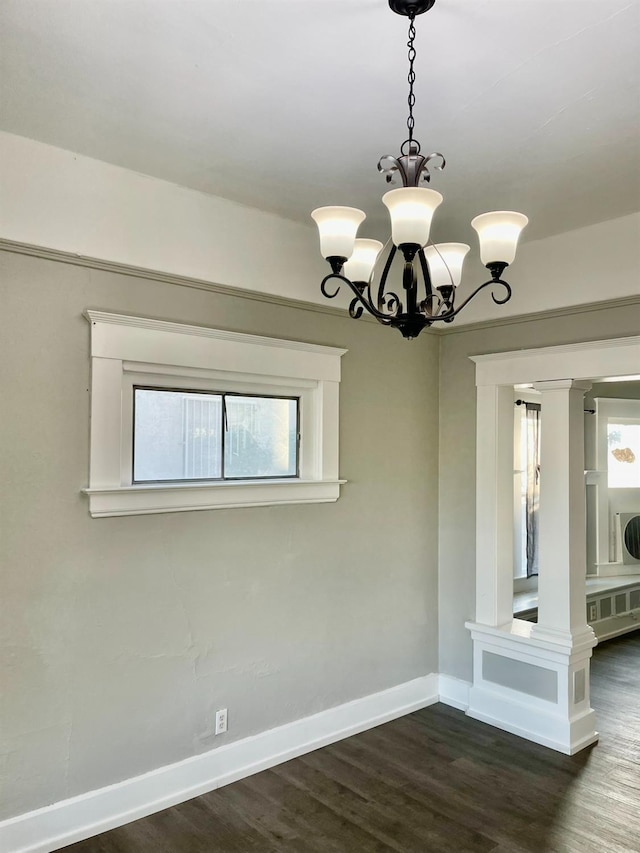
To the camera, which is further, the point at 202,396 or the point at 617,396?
the point at 617,396

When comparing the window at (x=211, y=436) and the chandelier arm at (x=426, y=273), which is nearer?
the chandelier arm at (x=426, y=273)

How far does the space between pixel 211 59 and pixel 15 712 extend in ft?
8.11

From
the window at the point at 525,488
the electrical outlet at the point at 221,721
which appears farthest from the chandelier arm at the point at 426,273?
the window at the point at 525,488

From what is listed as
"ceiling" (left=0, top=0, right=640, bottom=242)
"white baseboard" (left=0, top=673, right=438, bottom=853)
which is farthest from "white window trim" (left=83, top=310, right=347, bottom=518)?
"white baseboard" (left=0, top=673, right=438, bottom=853)

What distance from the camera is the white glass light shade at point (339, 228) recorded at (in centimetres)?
179

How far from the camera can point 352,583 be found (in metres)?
3.58

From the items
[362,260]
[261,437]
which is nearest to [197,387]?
[261,437]

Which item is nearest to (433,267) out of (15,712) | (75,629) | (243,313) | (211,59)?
(211,59)

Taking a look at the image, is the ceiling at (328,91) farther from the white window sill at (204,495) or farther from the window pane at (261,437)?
the white window sill at (204,495)

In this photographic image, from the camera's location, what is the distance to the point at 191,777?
286cm

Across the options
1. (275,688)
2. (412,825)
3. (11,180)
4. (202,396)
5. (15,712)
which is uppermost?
(11,180)

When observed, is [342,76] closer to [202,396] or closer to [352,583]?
[202,396]

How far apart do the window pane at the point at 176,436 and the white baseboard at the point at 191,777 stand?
134 cm

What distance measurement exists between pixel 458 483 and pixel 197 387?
189 cm
